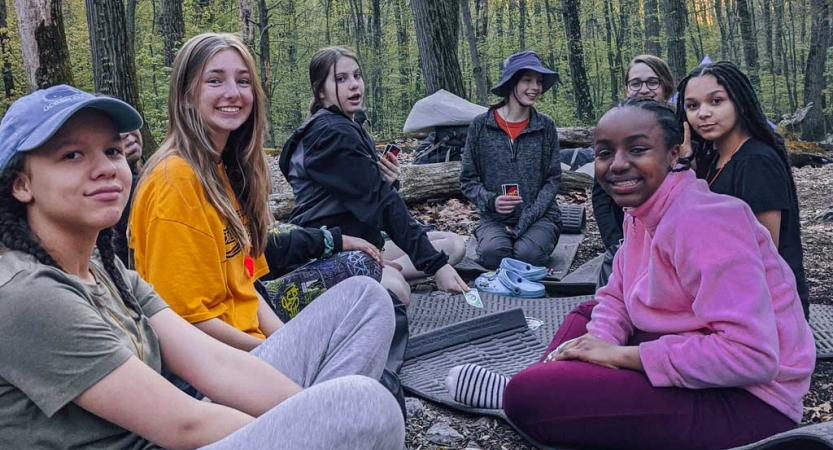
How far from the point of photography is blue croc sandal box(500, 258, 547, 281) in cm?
480

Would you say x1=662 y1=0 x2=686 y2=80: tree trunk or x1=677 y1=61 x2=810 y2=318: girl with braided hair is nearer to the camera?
x1=677 y1=61 x2=810 y2=318: girl with braided hair

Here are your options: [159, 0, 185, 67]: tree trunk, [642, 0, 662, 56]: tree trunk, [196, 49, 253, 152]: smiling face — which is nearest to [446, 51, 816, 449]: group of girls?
[196, 49, 253, 152]: smiling face

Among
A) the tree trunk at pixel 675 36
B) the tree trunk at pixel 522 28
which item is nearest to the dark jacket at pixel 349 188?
the tree trunk at pixel 675 36

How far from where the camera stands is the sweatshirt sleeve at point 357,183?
13.3 feet

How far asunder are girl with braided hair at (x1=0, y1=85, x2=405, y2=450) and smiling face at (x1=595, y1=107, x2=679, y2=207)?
1.06m

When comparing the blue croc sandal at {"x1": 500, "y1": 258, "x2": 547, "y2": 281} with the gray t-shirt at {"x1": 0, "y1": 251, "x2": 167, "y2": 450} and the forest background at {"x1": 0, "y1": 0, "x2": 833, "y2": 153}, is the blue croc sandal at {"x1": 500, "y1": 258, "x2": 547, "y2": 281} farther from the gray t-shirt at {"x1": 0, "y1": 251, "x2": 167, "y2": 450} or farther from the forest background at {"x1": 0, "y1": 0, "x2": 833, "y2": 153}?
the forest background at {"x1": 0, "y1": 0, "x2": 833, "y2": 153}

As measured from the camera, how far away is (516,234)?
5.35 metres

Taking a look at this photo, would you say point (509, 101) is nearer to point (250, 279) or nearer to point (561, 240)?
point (561, 240)

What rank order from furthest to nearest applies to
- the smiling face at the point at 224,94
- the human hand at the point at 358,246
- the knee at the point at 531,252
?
the knee at the point at 531,252, the human hand at the point at 358,246, the smiling face at the point at 224,94

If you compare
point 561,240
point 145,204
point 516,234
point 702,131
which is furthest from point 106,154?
point 561,240

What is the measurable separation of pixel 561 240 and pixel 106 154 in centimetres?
473

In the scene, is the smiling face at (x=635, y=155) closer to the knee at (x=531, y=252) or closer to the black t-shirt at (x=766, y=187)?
the black t-shirt at (x=766, y=187)

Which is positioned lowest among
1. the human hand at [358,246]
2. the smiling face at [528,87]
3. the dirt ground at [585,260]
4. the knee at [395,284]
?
the dirt ground at [585,260]

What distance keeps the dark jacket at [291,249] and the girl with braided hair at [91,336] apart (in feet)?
5.38
